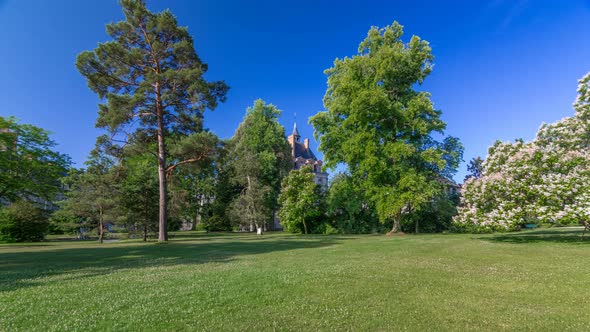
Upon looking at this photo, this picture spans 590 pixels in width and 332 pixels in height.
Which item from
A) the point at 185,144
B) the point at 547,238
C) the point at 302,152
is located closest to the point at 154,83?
the point at 185,144

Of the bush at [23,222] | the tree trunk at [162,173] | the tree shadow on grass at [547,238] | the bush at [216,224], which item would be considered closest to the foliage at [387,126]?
the tree shadow on grass at [547,238]

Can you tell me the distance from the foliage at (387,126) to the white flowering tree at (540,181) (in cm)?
738

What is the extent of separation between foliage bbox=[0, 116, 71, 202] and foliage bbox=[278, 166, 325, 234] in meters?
24.3

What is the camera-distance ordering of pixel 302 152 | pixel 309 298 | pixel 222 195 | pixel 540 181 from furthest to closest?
1. pixel 302 152
2. pixel 222 195
3. pixel 540 181
4. pixel 309 298

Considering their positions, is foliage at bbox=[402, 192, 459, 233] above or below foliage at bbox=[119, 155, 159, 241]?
below

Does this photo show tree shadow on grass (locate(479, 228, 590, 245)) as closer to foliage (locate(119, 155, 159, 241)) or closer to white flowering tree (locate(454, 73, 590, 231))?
white flowering tree (locate(454, 73, 590, 231))

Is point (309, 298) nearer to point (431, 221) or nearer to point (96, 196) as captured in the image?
point (96, 196)

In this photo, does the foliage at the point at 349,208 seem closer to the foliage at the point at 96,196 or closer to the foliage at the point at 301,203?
the foliage at the point at 301,203

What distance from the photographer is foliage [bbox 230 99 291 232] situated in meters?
42.1

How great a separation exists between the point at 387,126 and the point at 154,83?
21.4 metres

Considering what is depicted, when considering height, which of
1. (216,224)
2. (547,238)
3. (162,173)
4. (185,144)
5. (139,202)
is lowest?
(547,238)

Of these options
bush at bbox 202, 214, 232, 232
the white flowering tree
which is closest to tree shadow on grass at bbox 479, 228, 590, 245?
the white flowering tree

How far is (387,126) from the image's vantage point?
94.8ft

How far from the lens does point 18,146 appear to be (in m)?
22.5
